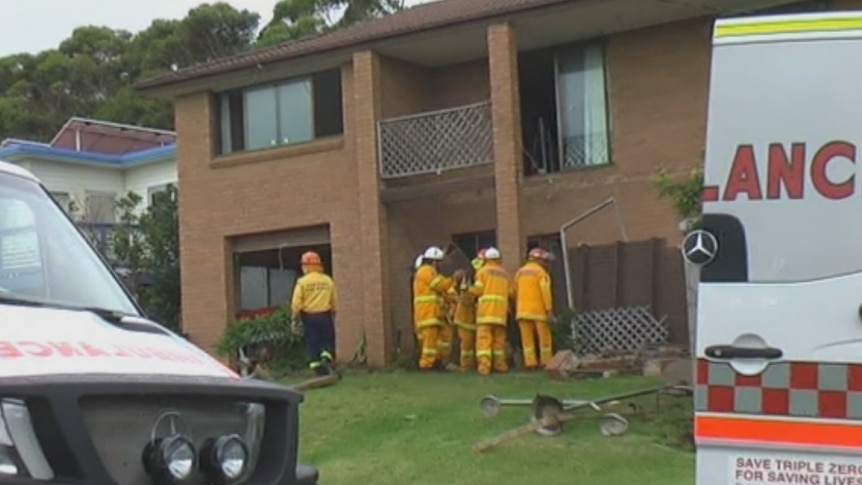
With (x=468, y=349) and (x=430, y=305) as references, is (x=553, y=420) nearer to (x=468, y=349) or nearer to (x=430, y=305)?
(x=468, y=349)

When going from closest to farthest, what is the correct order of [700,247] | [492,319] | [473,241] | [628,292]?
[700,247]
[492,319]
[628,292]
[473,241]

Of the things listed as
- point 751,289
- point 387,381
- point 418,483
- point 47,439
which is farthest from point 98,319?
point 387,381

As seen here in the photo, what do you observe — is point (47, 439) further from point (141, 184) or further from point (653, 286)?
point (141, 184)

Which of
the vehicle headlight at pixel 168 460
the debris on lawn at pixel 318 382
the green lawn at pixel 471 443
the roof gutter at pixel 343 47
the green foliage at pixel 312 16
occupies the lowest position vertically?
the debris on lawn at pixel 318 382

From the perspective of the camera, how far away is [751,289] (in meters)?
4.70

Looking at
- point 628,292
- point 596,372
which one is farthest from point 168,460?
point 628,292

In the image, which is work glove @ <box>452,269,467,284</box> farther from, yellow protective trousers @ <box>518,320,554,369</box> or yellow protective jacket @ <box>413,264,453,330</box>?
yellow protective trousers @ <box>518,320,554,369</box>

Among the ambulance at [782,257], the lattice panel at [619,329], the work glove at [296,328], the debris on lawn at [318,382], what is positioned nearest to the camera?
the ambulance at [782,257]

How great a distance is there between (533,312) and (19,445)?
566 inches

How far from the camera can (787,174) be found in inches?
184

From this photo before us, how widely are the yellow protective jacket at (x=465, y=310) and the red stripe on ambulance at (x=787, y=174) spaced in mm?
13655

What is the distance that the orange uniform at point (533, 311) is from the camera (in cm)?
1775

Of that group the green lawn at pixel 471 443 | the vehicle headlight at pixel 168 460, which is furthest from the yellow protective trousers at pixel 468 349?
the vehicle headlight at pixel 168 460

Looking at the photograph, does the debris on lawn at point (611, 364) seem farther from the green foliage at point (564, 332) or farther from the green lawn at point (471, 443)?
the green foliage at point (564, 332)
